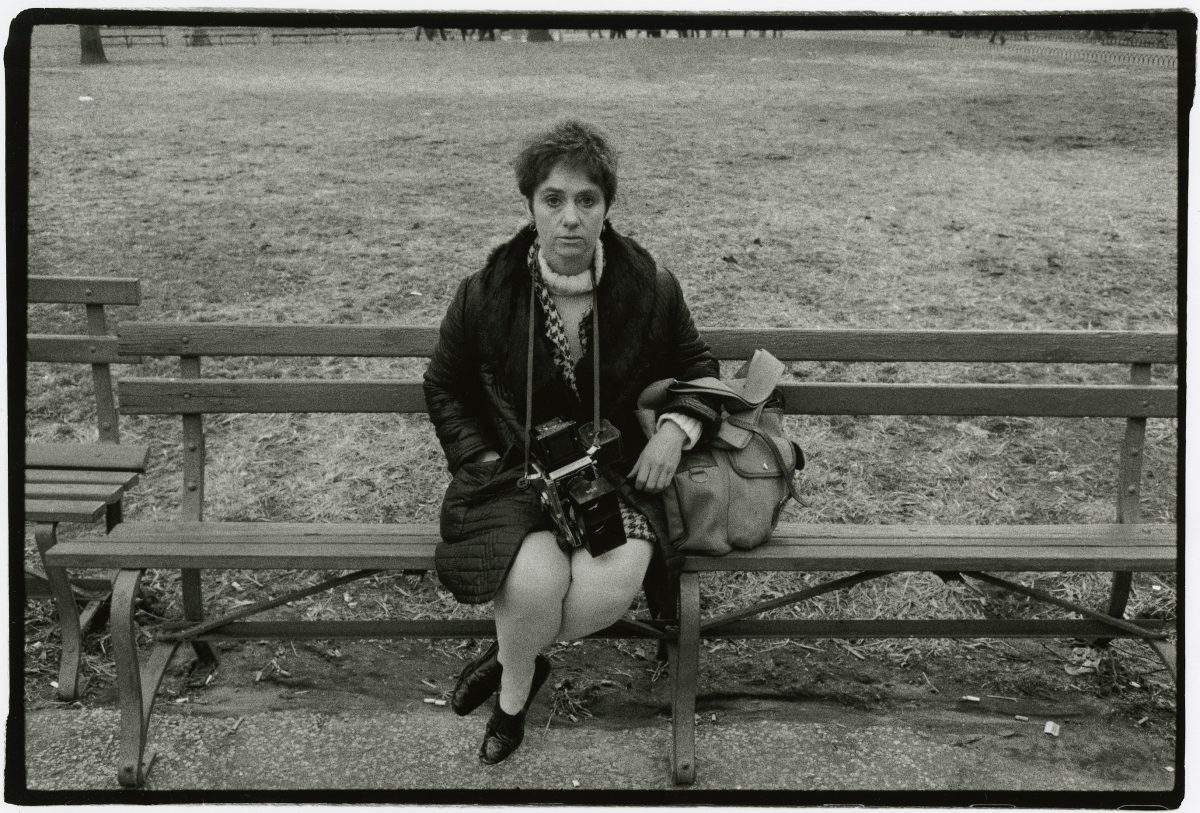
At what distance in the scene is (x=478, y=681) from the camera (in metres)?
3.30

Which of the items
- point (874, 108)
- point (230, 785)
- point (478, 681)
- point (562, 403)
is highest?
point (874, 108)

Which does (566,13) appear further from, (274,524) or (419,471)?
(419,471)

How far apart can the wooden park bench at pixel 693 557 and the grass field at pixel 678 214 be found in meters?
0.63

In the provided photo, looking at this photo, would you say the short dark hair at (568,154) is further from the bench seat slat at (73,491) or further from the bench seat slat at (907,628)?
the bench seat slat at (73,491)

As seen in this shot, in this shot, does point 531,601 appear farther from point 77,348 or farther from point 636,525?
point 77,348

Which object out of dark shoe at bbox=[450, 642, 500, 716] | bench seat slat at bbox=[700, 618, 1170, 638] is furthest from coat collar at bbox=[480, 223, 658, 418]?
bench seat slat at bbox=[700, 618, 1170, 638]

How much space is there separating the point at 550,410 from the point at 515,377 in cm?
13

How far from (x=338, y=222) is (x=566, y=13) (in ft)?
13.7

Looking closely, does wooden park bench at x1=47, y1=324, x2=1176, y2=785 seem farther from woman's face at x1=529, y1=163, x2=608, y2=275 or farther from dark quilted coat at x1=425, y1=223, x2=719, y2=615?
woman's face at x1=529, y1=163, x2=608, y2=275

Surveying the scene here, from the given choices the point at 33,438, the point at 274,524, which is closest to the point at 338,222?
the point at 33,438

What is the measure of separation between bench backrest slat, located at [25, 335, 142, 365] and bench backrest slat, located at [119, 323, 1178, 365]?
0.95 ft

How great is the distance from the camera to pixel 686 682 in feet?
10.8

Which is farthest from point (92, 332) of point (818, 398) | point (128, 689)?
point (818, 398)

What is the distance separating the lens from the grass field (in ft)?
15.6
